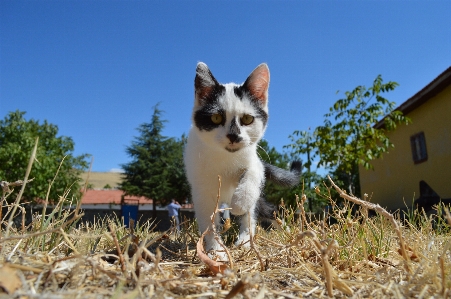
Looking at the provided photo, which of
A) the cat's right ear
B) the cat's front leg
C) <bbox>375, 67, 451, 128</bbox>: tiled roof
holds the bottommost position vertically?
the cat's front leg

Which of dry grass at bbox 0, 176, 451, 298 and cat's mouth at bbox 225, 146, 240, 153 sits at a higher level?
cat's mouth at bbox 225, 146, 240, 153

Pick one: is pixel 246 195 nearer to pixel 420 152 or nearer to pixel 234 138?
pixel 234 138

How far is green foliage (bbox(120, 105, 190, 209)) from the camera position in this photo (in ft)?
72.8

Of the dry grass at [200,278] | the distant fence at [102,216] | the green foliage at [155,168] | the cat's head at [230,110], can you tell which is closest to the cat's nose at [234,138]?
the cat's head at [230,110]

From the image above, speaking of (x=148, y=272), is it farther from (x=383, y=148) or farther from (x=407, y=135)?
(x=407, y=135)

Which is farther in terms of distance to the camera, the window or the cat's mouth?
the window

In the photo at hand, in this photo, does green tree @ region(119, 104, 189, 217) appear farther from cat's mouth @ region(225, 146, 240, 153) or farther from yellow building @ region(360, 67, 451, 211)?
cat's mouth @ region(225, 146, 240, 153)

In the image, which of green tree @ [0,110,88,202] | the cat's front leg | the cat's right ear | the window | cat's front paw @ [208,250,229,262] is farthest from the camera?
green tree @ [0,110,88,202]

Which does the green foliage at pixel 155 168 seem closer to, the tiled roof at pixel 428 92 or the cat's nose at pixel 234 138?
the tiled roof at pixel 428 92

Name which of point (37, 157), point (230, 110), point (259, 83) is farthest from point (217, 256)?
point (37, 157)

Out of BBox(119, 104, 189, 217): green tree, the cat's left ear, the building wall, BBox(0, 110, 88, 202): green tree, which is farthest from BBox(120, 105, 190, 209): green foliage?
the cat's left ear

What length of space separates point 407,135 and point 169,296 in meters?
11.4

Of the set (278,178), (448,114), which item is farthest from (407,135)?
(278,178)

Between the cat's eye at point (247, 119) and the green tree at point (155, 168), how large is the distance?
61.0 feet
